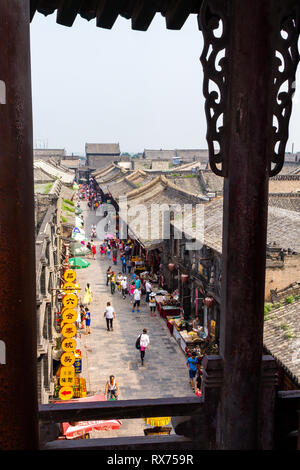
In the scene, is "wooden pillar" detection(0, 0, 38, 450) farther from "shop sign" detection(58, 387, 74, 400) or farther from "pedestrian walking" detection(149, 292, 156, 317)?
"pedestrian walking" detection(149, 292, 156, 317)

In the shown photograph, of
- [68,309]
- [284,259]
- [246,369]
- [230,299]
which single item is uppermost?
[230,299]

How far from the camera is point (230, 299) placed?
3.22 metres

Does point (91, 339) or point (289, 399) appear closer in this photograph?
point (289, 399)

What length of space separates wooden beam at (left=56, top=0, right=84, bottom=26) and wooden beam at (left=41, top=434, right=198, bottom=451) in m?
2.85

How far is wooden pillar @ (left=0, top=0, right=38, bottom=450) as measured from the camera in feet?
7.46

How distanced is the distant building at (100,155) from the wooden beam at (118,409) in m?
101

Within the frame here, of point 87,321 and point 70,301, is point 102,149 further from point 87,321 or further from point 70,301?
point 70,301

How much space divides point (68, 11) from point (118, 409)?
8.90ft

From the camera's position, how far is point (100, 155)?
11025 cm

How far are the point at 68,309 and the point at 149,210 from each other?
66.1 ft

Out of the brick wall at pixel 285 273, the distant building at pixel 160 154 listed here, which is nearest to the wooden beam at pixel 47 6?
the brick wall at pixel 285 273

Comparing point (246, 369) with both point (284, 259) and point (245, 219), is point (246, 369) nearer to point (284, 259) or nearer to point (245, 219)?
point (245, 219)

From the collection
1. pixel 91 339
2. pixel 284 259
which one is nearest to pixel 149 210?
pixel 91 339

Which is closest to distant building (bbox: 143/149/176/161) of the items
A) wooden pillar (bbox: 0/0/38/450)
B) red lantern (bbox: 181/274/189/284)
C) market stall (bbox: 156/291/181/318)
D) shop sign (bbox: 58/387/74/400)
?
market stall (bbox: 156/291/181/318)
